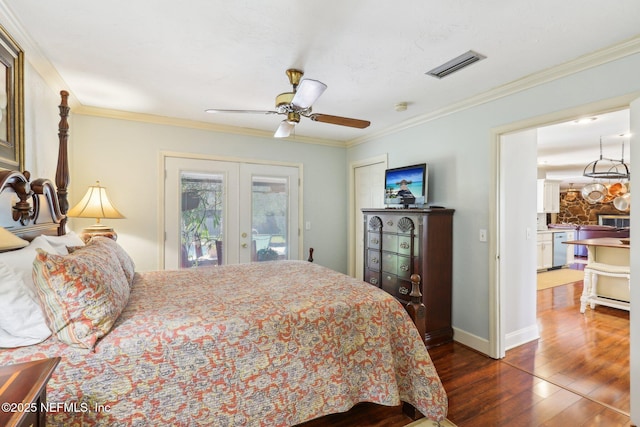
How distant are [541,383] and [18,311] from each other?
3271 millimetres

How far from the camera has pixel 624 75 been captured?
2.02 m

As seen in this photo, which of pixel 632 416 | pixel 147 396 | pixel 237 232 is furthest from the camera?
pixel 237 232

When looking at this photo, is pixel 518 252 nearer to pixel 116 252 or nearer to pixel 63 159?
pixel 116 252

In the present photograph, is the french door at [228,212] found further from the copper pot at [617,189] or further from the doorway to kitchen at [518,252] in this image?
the copper pot at [617,189]

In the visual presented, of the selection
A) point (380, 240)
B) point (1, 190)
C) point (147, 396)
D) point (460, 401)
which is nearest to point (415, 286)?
point (460, 401)

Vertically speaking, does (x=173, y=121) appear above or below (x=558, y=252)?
above

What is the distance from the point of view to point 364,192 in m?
4.56

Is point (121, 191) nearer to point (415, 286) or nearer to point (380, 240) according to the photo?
point (380, 240)

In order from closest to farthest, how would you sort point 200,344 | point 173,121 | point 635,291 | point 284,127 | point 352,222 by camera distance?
point 200,344
point 635,291
point 284,127
point 173,121
point 352,222

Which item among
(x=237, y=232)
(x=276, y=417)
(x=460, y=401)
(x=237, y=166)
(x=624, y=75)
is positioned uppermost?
(x=624, y=75)

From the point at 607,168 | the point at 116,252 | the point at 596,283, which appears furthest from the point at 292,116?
the point at 607,168

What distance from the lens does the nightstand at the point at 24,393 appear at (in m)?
0.79

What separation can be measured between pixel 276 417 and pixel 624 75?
3008mm

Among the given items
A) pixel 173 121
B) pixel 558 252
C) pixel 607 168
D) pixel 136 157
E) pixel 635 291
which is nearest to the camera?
pixel 635 291
